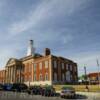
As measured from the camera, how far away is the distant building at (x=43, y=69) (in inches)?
2864

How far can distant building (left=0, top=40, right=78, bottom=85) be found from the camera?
72.8m

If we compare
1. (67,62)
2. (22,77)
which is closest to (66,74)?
(67,62)

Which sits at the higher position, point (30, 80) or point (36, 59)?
point (36, 59)

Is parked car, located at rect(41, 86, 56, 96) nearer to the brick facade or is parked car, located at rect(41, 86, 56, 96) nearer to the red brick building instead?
the brick facade

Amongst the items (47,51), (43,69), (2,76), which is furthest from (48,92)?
(2,76)

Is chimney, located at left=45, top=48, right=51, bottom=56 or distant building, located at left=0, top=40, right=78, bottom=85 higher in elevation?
chimney, located at left=45, top=48, right=51, bottom=56

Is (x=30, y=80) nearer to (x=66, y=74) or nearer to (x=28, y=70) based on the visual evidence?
(x=28, y=70)

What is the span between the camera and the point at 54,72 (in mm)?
72875

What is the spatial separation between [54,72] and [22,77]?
18.8m

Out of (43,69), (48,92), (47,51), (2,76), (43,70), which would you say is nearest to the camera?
(48,92)

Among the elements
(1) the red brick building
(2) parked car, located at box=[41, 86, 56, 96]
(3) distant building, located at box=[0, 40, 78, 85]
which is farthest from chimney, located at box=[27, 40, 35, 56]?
(2) parked car, located at box=[41, 86, 56, 96]

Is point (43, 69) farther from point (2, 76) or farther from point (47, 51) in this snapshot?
point (2, 76)

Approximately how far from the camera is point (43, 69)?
2977 inches

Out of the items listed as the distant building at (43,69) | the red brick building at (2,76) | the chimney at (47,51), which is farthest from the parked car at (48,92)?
the red brick building at (2,76)
